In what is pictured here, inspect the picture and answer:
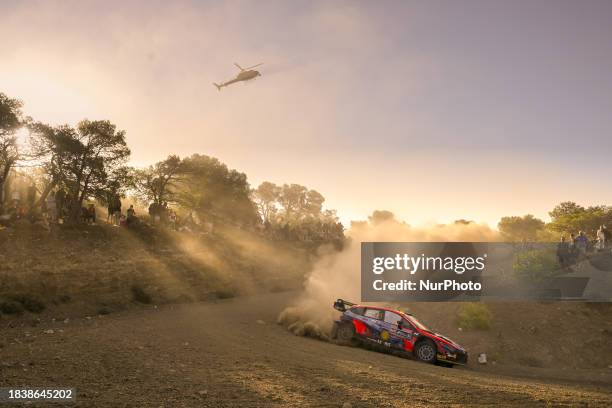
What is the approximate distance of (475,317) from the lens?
20.3 m

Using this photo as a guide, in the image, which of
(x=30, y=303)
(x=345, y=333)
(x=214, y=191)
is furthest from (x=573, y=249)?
(x=214, y=191)

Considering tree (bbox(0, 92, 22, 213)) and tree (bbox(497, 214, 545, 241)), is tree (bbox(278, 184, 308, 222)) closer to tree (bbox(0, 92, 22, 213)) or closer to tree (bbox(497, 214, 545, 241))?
tree (bbox(497, 214, 545, 241))

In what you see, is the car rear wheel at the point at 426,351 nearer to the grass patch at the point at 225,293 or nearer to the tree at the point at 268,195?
the grass patch at the point at 225,293

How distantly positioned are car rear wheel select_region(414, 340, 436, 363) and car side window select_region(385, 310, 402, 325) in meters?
1.16

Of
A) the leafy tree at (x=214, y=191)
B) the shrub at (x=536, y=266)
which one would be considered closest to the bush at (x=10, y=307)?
the shrub at (x=536, y=266)

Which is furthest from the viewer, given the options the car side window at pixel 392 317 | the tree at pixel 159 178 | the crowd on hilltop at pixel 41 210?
the tree at pixel 159 178

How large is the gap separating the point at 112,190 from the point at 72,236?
6764mm

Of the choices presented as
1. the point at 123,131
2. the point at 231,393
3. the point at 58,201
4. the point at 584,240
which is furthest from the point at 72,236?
the point at 584,240

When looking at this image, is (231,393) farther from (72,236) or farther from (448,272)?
(72,236)

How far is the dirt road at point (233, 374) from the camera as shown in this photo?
28.9ft

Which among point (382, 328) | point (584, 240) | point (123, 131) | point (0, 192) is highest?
point (123, 131)

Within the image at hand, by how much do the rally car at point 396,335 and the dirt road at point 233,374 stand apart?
2.92ft

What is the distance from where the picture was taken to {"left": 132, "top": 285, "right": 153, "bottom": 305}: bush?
2347 centimetres

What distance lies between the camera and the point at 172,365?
11023 millimetres
